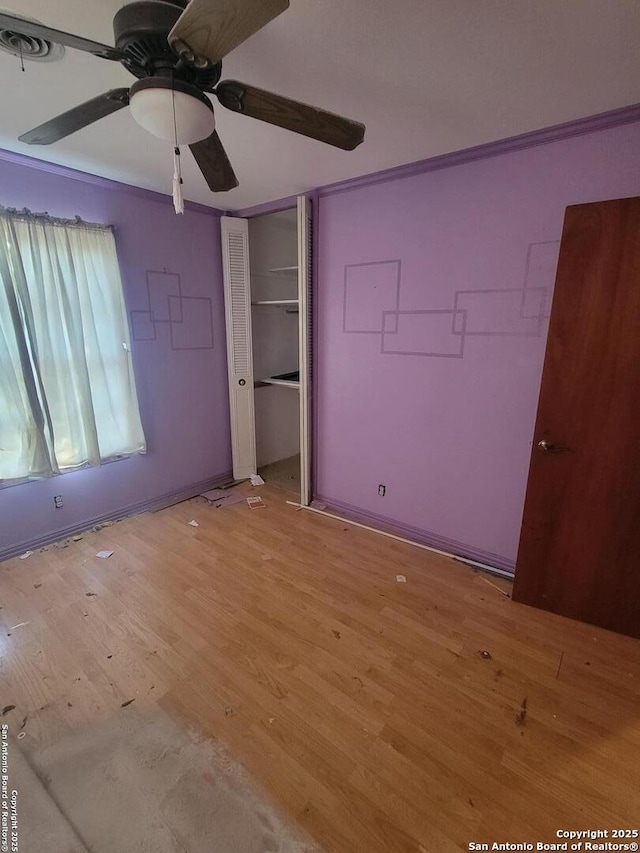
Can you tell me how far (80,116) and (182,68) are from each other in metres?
0.50

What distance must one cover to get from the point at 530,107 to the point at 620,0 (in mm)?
580

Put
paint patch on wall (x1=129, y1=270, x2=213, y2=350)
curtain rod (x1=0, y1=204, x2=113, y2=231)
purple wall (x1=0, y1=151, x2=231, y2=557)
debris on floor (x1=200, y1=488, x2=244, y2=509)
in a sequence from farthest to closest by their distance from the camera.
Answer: debris on floor (x1=200, y1=488, x2=244, y2=509) → paint patch on wall (x1=129, y1=270, x2=213, y2=350) → purple wall (x1=0, y1=151, x2=231, y2=557) → curtain rod (x1=0, y1=204, x2=113, y2=231)

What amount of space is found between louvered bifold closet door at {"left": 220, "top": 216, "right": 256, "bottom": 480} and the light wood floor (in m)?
1.31

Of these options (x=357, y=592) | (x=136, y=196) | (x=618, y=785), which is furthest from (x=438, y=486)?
(x=136, y=196)

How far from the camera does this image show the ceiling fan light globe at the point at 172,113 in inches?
40.9

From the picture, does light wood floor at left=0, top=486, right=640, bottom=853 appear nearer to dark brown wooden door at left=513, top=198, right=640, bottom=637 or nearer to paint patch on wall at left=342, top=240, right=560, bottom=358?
dark brown wooden door at left=513, top=198, right=640, bottom=637

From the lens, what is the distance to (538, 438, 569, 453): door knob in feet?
6.28

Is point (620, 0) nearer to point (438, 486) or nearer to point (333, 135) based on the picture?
point (333, 135)

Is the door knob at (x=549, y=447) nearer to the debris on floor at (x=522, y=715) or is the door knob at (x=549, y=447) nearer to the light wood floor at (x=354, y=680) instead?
the light wood floor at (x=354, y=680)

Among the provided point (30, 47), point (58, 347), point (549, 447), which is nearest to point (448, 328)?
point (549, 447)

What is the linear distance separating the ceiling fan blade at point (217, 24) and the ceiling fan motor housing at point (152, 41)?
91 millimetres

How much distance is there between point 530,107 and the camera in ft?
5.49

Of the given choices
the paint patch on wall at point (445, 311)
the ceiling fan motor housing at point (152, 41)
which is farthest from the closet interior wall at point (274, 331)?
the ceiling fan motor housing at point (152, 41)

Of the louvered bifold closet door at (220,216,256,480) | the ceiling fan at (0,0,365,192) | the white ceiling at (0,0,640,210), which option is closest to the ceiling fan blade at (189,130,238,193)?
the ceiling fan at (0,0,365,192)
